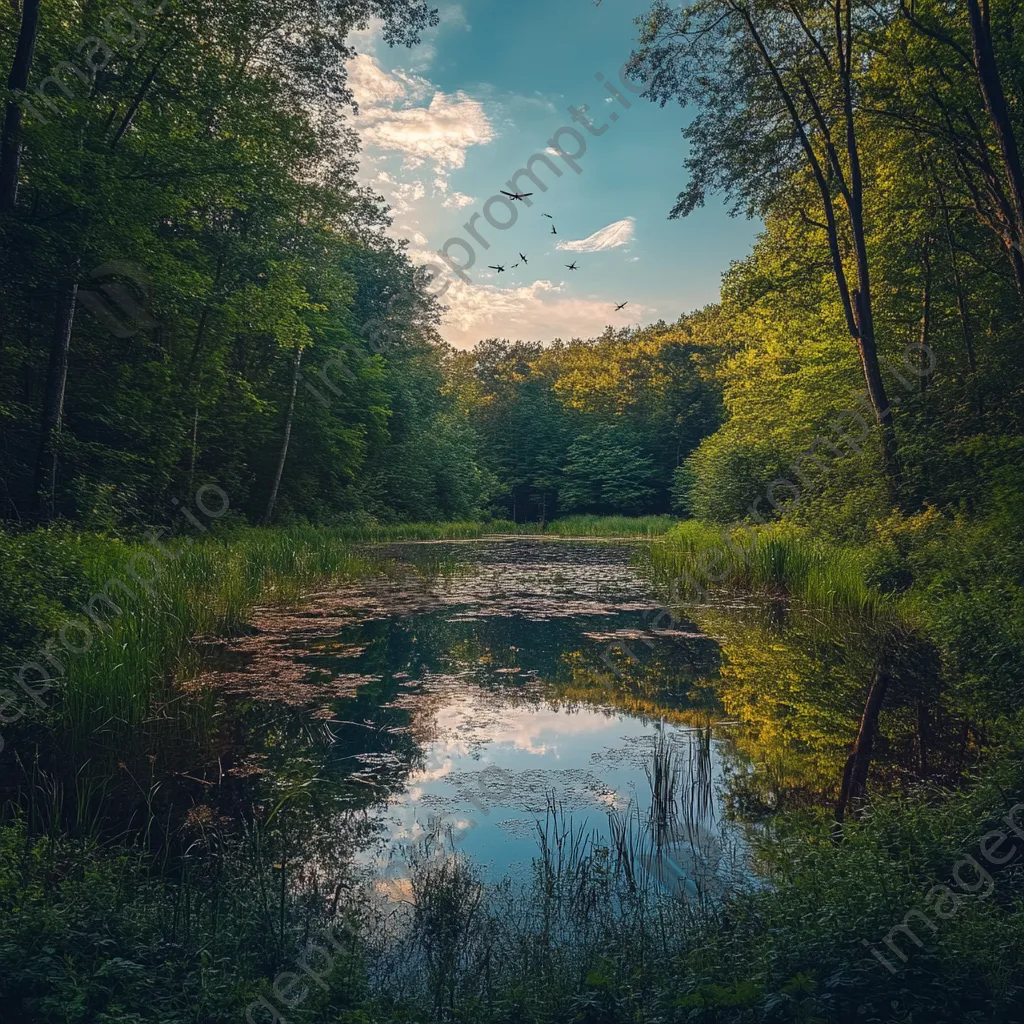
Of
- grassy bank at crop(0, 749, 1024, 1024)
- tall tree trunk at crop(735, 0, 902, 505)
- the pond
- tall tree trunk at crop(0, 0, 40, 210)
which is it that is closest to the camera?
grassy bank at crop(0, 749, 1024, 1024)

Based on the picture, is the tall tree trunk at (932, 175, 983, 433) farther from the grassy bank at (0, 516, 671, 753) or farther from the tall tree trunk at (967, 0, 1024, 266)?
the grassy bank at (0, 516, 671, 753)

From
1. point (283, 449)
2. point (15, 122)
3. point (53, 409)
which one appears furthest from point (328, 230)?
point (53, 409)

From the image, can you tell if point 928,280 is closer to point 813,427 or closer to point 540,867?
point 813,427

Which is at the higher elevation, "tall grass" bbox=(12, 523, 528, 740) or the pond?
"tall grass" bbox=(12, 523, 528, 740)

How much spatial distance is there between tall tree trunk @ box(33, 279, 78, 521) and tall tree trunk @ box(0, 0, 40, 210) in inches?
51.5

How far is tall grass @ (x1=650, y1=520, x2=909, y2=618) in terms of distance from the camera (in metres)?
9.49

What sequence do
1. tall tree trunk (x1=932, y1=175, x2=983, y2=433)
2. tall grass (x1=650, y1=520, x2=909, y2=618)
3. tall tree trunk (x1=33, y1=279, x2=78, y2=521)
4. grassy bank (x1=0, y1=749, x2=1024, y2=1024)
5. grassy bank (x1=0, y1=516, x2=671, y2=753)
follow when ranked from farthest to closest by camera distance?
tall tree trunk (x1=932, y1=175, x2=983, y2=433), tall tree trunk (x1=33, y1=279, x2=78, y2=521), tall grass (x1=650, y1=520, x2=909, y2=618), grassy bank (x1=0, y1=516, x2=671, y2=753), grassy bank (x1=0, y1=749, x2=1024, y2=1024)

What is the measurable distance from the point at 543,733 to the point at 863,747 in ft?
8.17

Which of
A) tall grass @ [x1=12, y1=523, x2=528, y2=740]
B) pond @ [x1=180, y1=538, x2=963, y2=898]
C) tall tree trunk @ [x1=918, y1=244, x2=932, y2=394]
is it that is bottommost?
pond @ [x1=180, y1=538, x2=963, y2=898]

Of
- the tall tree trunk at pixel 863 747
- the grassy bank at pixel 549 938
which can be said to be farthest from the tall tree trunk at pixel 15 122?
the tall tree trunk at pixel 863 747

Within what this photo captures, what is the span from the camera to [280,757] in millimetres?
4742

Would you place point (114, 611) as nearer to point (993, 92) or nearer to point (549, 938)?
point (549, 938)

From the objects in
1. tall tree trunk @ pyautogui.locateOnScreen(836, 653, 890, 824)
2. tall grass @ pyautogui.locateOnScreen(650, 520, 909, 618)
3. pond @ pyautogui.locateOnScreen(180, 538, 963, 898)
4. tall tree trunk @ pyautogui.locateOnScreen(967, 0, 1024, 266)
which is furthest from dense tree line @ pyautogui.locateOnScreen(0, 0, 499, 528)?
tall grass @ pyautogui.locateOnScreen(650, 520, 909, 618)

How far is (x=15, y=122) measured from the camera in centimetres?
904
